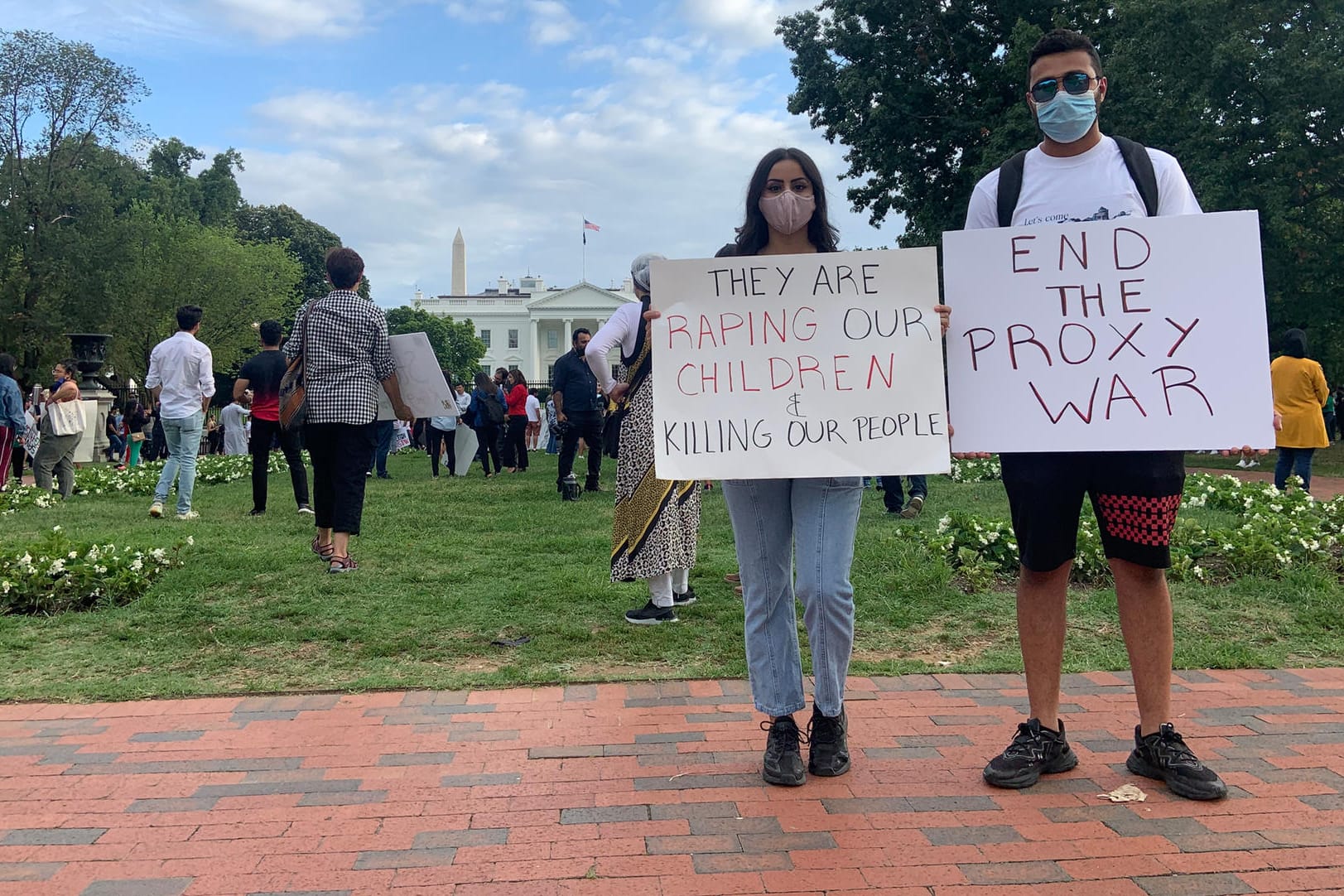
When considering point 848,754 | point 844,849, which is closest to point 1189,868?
point 844,849

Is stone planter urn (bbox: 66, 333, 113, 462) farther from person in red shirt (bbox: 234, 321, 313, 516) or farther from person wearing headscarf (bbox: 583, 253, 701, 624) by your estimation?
person wearing headscarf (bbox: 583, 253, 701, 624)

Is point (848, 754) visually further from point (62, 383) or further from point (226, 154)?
point (226, 154)

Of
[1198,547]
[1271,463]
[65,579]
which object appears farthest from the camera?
[1271,463]

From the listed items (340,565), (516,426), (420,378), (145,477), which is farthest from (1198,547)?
(145,477)

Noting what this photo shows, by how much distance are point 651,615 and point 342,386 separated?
2.49 metres

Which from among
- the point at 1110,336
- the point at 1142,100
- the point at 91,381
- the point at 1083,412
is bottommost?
the point at 1083,412

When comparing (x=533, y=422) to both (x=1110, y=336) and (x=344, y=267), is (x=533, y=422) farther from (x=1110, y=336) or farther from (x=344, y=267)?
(x=1110, y=336)

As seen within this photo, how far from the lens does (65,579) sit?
544cm

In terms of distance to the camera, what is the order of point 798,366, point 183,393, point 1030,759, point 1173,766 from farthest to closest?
point 183,393 < point 798,366 < point 1030,759 < point 1173,766

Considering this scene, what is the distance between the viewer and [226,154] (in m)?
61.1

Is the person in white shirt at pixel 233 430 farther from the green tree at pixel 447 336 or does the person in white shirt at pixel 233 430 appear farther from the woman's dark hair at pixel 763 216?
the green tree at pixel 447 336

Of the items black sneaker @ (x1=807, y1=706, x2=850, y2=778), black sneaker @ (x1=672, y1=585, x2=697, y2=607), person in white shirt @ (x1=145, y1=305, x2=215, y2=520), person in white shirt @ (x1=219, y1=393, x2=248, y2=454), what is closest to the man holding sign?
black sneaker @ (x1=807, y1=706, x2=850, y2=778)

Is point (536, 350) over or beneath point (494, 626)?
over

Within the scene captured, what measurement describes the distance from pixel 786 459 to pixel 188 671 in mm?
2851
